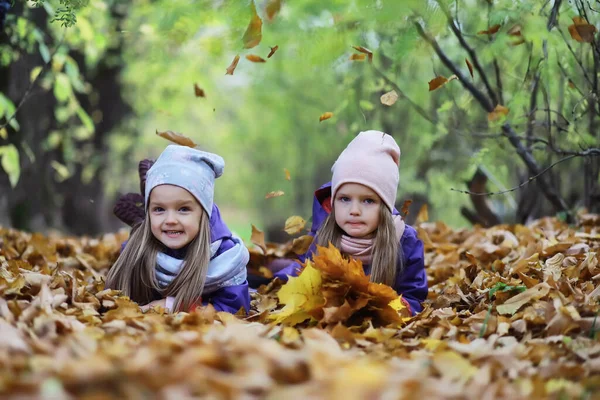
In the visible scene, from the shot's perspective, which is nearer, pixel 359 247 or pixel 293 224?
pixel 359 247

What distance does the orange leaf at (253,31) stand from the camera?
10.0ft

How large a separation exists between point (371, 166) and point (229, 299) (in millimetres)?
1017

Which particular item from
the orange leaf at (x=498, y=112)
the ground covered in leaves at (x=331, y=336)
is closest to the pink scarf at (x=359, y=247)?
the ground covered in leaves at (x=331, y=336)

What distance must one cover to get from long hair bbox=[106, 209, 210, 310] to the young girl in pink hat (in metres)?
0.50

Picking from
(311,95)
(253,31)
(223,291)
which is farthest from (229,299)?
(311,95)

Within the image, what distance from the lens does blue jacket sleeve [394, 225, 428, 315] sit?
335 centimetres

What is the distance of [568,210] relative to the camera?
501 cm

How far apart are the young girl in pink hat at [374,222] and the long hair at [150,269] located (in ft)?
1.65

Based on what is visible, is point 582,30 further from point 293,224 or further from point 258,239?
point 258,239

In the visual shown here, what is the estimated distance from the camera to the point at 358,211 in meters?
3.35

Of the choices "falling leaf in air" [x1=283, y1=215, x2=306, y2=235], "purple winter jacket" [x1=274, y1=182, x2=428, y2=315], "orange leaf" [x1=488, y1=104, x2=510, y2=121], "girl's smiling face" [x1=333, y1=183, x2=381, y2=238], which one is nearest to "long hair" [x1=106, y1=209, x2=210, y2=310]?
"purple winter jacket" [x1=274, y1=182, x2=428, y2=315]

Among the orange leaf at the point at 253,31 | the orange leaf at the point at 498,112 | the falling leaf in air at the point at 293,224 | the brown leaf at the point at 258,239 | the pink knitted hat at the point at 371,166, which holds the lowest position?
the brown leaf at the point at 258,239

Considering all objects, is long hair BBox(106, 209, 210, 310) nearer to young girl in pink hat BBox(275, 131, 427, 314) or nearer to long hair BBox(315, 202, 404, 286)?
young girl in pink hat BBox(275, 131, 427, 314)

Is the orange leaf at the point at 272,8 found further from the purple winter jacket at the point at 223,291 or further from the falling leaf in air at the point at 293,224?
the falling leaf in air at the point at 293,224
